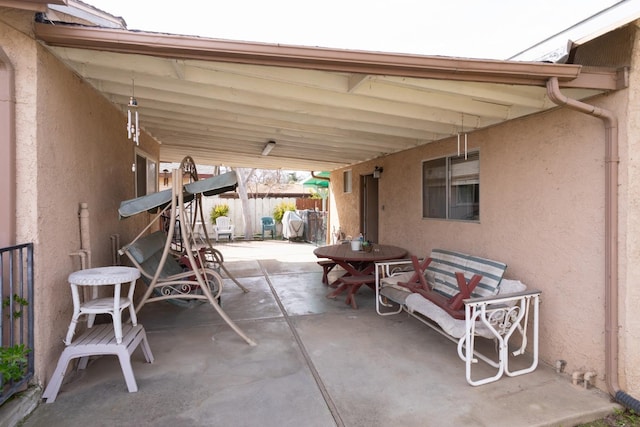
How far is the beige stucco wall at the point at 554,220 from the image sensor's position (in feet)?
9.11

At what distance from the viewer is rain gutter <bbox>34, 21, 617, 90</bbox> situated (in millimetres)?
2133

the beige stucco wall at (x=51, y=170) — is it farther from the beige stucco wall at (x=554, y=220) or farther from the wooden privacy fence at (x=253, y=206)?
the wooden privacy fence at (x=253, y=206)

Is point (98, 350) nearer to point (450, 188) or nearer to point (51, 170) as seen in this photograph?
point (51, 170)

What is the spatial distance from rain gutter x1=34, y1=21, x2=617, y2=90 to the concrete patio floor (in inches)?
92.0

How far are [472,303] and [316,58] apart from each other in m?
2.15

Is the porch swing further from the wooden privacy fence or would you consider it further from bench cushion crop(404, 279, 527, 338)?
the wooden privacy fence

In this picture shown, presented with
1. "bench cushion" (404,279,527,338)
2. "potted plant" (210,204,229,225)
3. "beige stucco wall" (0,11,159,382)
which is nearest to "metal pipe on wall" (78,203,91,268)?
"beige stucco wall" (0,11,159,382)

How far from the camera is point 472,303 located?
273 centimetres

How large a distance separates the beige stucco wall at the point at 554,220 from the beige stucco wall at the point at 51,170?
13.3 ft

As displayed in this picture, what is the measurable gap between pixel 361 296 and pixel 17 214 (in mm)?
4284

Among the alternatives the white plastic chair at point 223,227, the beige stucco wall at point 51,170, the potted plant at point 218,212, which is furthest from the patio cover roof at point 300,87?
the potted plant at point 218,212

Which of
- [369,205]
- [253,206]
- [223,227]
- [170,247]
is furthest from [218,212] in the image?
[170,247]

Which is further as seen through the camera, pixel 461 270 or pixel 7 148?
pixel 461 270

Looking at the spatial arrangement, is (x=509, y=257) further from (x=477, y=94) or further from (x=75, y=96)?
(x=75, y=96)
